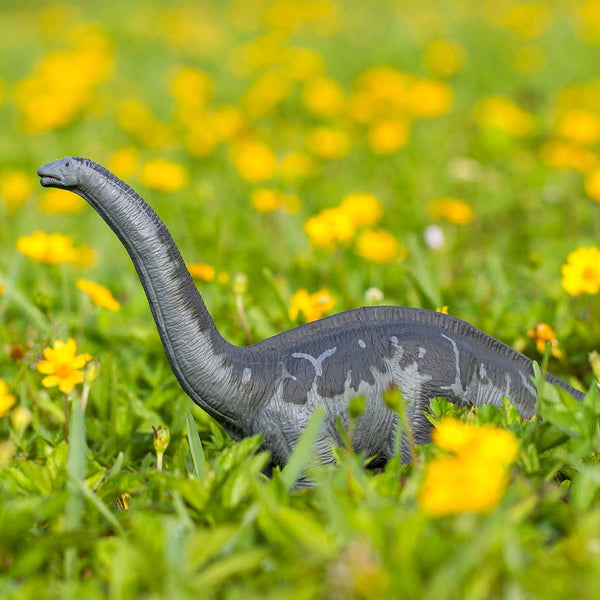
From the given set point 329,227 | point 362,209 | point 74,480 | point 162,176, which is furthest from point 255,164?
point 74,480

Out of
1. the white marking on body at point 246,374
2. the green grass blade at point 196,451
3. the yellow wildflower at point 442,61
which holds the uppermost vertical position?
the yellow wildflower at point 442,61

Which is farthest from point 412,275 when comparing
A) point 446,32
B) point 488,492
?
point 446,32

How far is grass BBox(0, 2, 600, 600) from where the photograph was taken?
1749 millimetres

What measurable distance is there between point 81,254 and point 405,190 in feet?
8.20

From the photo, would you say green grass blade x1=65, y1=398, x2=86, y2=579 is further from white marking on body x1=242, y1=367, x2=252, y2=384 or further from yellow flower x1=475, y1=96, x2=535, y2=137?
yellow flower x1=475, y1=96, x2=535, y2=137

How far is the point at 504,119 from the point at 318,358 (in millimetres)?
4821

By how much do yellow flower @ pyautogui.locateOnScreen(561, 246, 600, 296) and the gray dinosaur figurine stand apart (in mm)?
746

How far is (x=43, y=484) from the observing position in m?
2.26

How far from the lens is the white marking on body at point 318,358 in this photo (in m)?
2.34

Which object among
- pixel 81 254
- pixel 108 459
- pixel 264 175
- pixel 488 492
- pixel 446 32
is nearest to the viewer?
pixel 488 492

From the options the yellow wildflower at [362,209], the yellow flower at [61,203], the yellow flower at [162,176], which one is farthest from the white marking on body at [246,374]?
the yellow flower at [61,203]

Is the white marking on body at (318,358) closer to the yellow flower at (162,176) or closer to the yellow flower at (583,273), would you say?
the yellow flower at (583,273)

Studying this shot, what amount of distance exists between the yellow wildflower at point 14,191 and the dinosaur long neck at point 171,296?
12.7 feet

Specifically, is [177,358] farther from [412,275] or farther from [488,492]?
[412,275]
